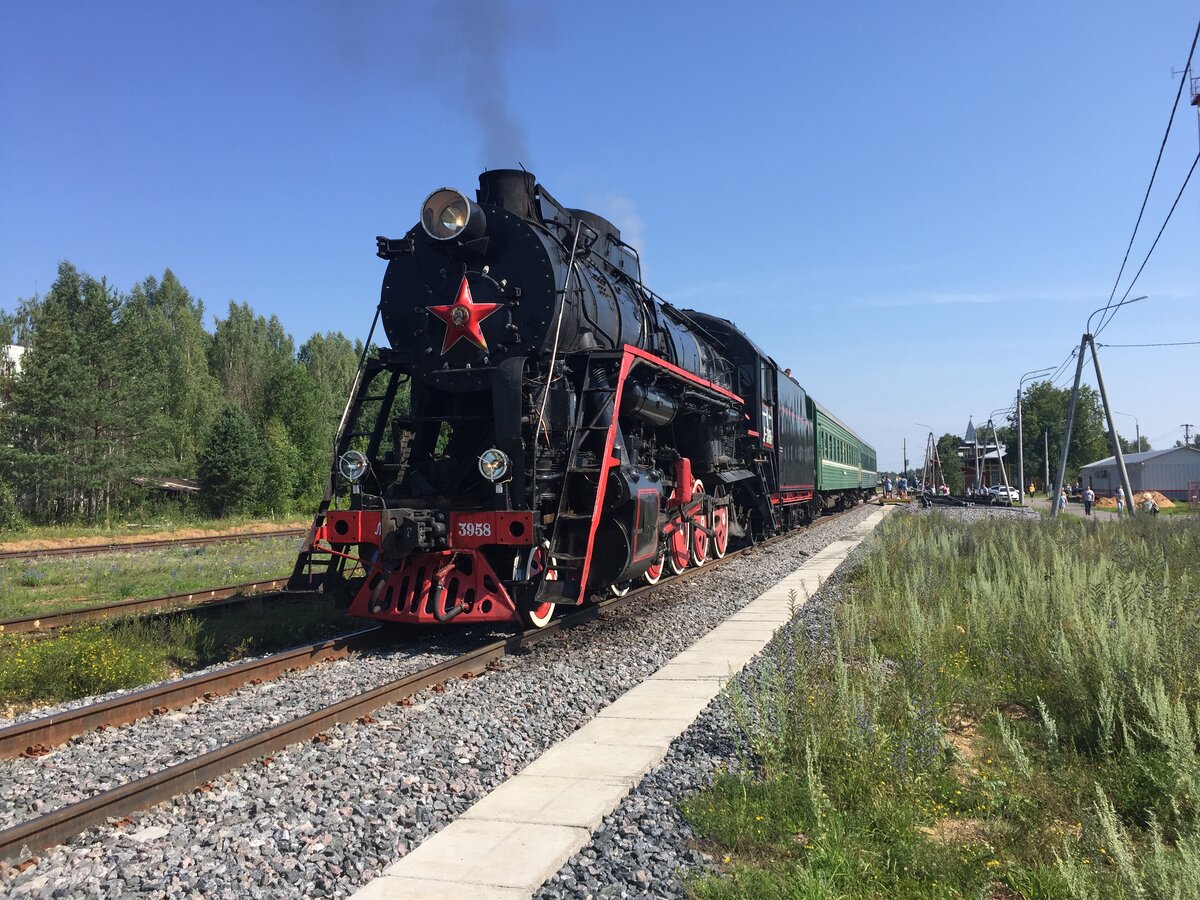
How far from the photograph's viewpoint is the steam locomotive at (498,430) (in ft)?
25.4

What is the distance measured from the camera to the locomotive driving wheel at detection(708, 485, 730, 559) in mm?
14186

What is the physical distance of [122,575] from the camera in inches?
564

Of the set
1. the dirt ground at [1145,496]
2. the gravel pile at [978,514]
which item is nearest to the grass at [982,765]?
the gravel pile at [978,514]

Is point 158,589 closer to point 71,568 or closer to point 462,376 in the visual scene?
point 71,568

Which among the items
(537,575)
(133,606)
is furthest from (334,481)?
(133,606)

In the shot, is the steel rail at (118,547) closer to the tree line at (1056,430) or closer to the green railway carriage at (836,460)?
the green railway carriage at (836,460)

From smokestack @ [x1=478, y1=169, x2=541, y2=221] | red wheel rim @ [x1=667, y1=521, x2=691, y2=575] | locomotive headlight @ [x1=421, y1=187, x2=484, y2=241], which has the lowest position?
red wheel rim @ [x1=667, y1=521, x2=691, y2=575]

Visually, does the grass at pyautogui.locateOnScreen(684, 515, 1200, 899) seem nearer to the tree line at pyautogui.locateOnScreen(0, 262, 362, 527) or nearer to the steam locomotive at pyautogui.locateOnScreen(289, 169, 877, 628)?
the steam locomotive at pyautogui.locateOnScreen(289, 169, 877, 628)

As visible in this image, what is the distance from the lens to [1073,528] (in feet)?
55.8

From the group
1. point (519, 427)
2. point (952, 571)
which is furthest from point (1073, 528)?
point (519, 427)

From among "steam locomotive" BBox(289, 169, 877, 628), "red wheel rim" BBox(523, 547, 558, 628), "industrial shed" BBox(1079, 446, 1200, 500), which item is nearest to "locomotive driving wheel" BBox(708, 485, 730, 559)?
"steam locomotive" BBox(289, 169, 877, 628)

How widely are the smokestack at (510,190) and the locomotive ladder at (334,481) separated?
2.27 metres

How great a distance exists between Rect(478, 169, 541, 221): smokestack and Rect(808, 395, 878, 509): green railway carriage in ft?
50.2

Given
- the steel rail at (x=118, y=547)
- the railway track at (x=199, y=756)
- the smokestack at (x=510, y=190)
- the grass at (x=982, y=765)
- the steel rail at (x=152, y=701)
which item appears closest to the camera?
the grass at (x=982, y=765)
